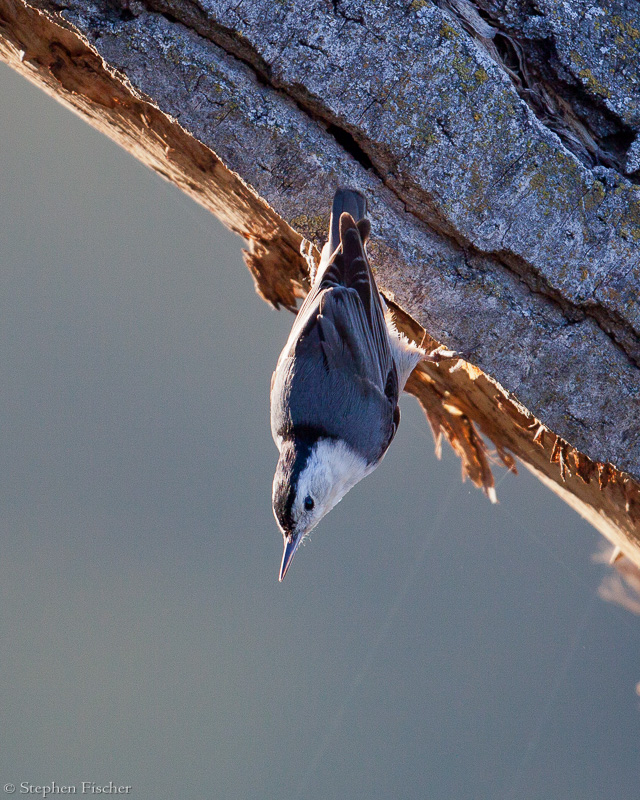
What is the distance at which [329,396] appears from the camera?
5.21ft

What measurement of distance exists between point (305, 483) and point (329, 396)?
0.68ft

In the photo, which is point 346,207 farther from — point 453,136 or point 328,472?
point 328,472

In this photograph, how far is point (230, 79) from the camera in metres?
1.26

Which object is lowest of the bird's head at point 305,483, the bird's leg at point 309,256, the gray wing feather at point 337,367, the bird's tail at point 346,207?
the bird's head at point 305,483

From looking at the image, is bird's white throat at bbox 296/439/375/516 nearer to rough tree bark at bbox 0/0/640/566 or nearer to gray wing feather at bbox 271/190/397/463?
gray wing feather at bbox 271/190/397/463

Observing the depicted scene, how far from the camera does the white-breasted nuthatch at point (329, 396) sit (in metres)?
1.50

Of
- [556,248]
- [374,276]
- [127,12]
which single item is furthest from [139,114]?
[556,248]

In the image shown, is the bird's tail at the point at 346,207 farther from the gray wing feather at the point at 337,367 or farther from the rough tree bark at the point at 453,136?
the gray wing feather at the point at 337,367

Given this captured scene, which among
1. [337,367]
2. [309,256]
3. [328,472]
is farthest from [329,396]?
[309,256]

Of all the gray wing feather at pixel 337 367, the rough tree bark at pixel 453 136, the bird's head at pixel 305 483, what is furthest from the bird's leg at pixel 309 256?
the bird's head at pixel 305 483

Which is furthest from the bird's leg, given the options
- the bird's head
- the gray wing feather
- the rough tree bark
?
the bird's head

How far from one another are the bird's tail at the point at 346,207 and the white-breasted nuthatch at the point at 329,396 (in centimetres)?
7

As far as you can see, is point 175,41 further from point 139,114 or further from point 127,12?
point 139,114

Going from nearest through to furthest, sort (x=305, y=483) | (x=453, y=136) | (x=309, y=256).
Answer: (x=453, y=136)
(x=305, y=483)
(x=309, y=256)
